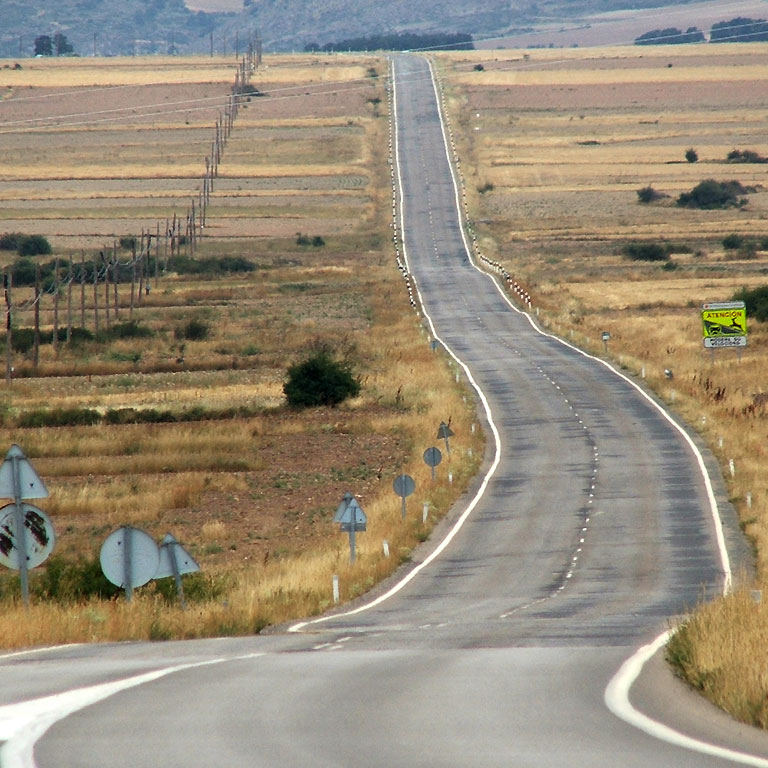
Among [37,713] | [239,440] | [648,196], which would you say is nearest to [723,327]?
[239,440]

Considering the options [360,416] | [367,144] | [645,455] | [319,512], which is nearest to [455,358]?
[360,416]

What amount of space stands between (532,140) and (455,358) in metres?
124

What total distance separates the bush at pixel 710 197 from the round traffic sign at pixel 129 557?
5076 inches

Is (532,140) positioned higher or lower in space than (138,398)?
higher

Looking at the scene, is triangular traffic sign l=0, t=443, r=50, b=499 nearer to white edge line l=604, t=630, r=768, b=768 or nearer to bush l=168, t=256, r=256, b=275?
white edge line l=604, t=630, r=768, b=768

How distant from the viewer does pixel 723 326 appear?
55.2 metres

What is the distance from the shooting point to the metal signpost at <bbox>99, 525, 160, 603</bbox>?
15.6 meters

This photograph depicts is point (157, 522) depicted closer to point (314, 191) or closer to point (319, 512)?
point (319, 512)

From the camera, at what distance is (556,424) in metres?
47.7

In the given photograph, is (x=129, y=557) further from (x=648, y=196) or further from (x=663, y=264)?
(x=648, y=196)

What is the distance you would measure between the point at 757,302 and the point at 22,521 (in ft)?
208

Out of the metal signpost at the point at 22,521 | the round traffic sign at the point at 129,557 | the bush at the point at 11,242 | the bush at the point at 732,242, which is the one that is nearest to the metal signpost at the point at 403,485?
the round traffic sign at the point at 129,557

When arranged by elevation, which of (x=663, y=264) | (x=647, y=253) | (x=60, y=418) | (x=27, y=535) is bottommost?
(x=60, y=418)

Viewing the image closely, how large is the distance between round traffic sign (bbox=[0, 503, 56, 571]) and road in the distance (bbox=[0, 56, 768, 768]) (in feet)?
4.92
